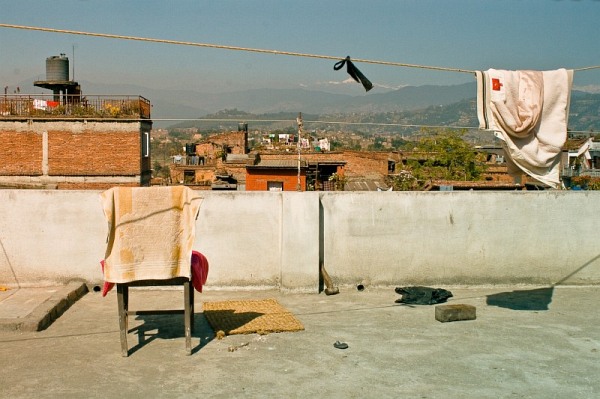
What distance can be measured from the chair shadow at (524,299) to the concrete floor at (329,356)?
3.6 inches

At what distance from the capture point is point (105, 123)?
39.7m

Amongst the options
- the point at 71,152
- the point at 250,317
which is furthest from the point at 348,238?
the point at 71,152

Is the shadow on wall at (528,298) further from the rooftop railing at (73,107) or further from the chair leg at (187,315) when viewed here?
the rooftop railing at (73,107)

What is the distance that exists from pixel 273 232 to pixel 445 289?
2.98 m

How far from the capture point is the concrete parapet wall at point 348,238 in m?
10.6

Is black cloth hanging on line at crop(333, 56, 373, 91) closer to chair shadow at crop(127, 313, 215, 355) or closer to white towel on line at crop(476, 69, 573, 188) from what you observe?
white towel on line at crop(476, 69, 573, 188)

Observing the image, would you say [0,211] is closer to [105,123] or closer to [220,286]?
[220,286]

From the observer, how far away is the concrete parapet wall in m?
10.6

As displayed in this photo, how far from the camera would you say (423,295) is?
10367 mm

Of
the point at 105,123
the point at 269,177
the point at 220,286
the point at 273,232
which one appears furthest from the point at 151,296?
the point at 105,123

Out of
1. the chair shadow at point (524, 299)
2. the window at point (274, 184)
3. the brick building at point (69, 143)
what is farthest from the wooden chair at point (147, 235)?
the brick building at point (69, 143)

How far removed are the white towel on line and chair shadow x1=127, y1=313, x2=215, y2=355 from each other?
413cm

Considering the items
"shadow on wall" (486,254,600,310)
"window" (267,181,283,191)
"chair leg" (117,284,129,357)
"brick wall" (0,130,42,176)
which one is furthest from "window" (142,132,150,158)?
"chair leg" (117,284,129,357)

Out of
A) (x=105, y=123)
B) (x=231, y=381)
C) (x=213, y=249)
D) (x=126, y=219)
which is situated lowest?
(x=231, y=381)
